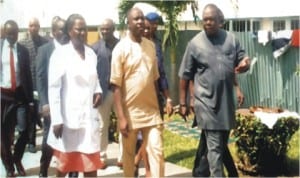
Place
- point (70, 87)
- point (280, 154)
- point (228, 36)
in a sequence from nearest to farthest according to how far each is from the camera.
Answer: point (70, 87), point (228, 36), point (280, 154)

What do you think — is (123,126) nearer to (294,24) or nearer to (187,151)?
(187,151)

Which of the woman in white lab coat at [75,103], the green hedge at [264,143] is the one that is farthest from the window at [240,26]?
the woman in white lab coat at [75,103]

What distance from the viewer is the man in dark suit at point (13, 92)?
6504 millimetres

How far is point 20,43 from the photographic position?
6.77 metres

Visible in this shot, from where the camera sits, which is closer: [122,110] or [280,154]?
[122,110]

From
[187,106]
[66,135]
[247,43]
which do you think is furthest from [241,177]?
[247,43]

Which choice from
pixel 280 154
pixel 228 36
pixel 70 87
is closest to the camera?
pixel 70 87

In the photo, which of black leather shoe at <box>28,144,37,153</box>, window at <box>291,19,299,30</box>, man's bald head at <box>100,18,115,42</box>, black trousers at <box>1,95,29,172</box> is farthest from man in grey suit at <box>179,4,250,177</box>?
window at <box>291,19,299,30</box>

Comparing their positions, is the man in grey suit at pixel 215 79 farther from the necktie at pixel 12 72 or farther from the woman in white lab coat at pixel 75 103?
the necktie at pixel 12 72

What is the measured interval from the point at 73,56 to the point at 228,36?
137 cm

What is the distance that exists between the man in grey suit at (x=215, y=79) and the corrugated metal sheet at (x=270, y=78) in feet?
18.6

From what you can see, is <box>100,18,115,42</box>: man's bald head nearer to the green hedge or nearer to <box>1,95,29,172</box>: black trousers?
<box>1,95,29,172</box>: black trousers

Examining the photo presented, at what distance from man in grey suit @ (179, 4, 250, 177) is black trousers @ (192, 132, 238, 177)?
27cm

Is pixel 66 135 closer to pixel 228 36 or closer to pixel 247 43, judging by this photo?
pixel 228 36
